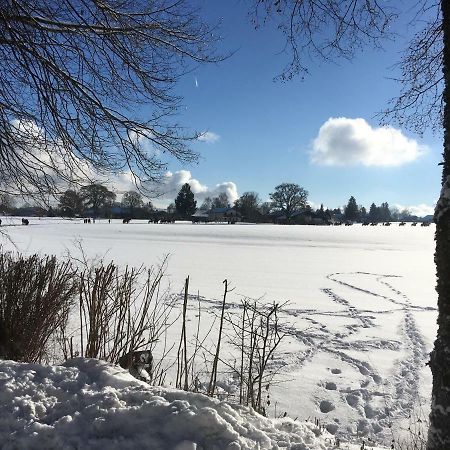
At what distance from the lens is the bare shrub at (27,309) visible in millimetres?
4535

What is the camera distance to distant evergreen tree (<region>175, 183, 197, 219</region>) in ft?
343

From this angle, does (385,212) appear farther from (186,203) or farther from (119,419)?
(119,419)

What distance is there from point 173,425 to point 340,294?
373 inches

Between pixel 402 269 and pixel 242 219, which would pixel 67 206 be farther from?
pixel 242 219

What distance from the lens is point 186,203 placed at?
10531 cm

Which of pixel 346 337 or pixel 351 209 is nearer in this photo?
pixel 346 337

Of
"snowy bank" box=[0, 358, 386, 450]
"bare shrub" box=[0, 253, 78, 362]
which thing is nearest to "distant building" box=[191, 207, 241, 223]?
"bare shrub" box=[0, 253, 78, 362]

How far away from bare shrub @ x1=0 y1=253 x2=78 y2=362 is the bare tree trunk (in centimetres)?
400

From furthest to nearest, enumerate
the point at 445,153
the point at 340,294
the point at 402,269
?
the point at 402,269 < the point at 340,294 < the point at 445,153

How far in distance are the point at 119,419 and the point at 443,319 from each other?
1.77 meters

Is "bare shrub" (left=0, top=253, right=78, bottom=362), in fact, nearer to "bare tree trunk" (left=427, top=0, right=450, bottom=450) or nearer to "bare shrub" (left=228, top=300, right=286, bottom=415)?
"bare shrub" (left=228, top=300, right=286, bottom=415)

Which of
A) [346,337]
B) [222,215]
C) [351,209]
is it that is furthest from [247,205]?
[346,337]

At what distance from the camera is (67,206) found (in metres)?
5.43

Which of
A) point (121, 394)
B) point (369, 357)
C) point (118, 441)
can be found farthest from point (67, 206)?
point (369, 357)
